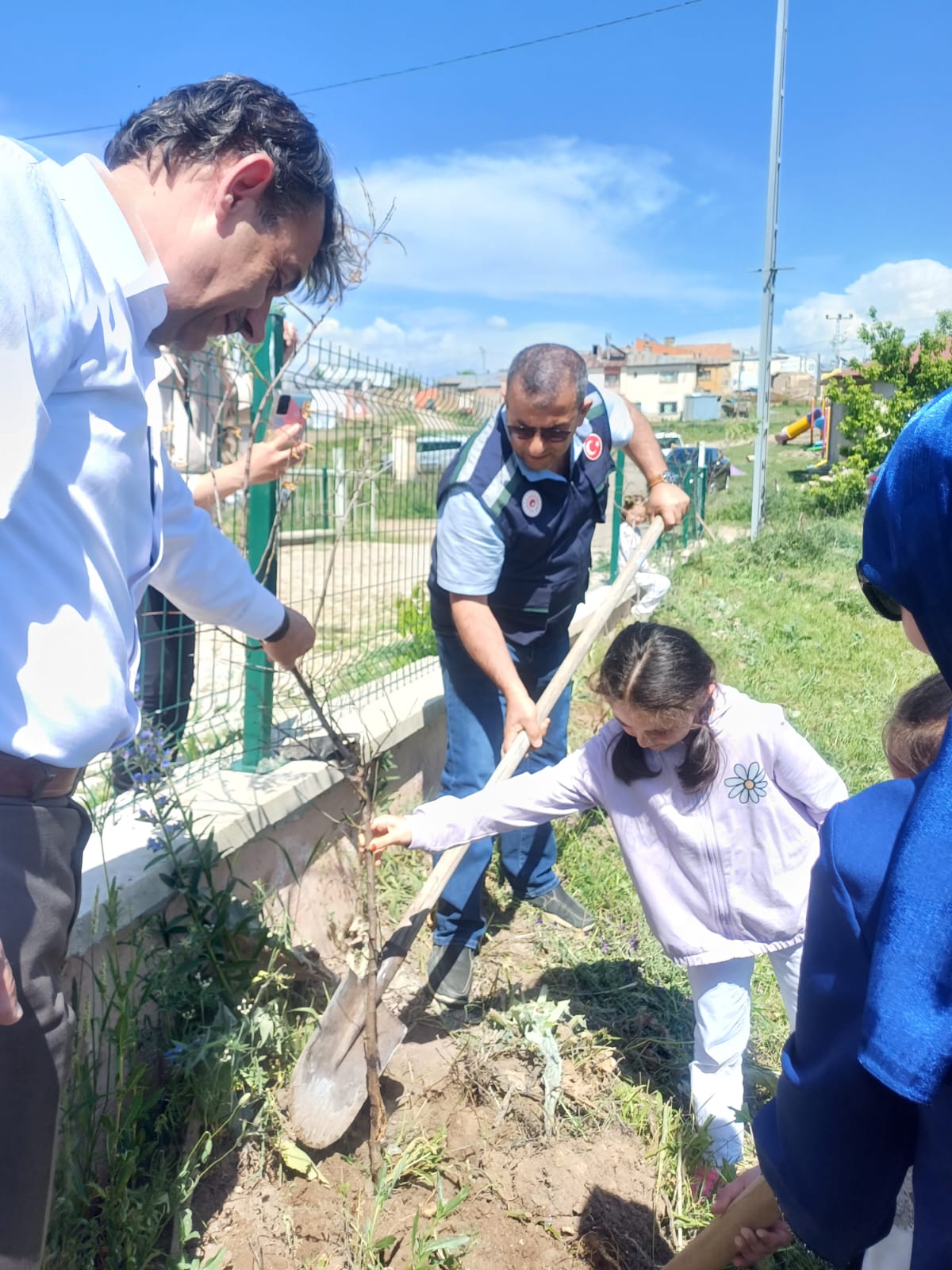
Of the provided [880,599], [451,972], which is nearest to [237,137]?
[880,599]

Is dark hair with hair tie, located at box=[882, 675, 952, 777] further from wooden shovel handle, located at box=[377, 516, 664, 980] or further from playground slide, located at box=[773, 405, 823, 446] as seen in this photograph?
playground slide, located at box=[773, 405, 823, 446]

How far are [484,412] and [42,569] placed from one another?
13.5 feet

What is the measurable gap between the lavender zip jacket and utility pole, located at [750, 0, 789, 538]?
10502mm

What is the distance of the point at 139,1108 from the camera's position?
1921 mm

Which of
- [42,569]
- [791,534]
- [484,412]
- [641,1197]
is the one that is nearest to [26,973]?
[42,569]

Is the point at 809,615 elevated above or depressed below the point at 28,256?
below

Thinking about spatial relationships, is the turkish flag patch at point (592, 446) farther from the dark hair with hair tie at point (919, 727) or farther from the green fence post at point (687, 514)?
the green fence post at point (687, 514)

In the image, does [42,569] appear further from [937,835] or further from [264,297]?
[937,835]

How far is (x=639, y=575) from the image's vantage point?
22.6ft

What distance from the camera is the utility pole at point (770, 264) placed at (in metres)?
11.8

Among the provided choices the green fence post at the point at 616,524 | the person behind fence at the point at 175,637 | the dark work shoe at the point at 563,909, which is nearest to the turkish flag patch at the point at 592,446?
the person behind fence at the point at 175,637

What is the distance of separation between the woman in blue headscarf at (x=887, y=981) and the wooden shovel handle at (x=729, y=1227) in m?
0.28

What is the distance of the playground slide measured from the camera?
36188mm

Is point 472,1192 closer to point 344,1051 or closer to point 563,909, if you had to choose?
point 344,1051
